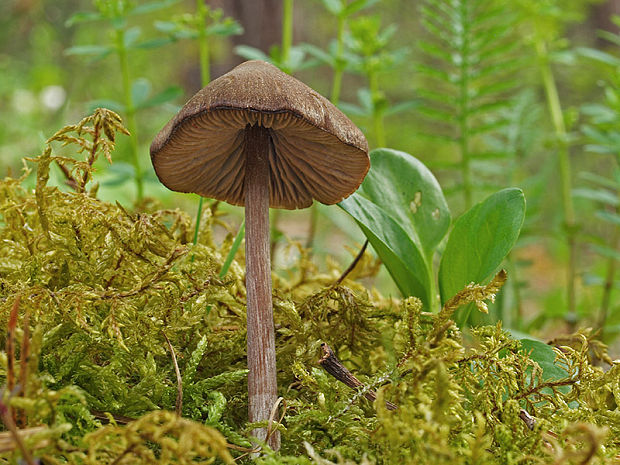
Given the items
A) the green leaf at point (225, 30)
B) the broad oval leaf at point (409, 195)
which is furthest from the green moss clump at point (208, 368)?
the green leaf at point (225, 30)

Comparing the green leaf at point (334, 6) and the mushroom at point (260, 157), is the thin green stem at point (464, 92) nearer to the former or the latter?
the green leaf at point (334, 6)

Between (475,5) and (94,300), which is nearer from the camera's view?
(94,300)

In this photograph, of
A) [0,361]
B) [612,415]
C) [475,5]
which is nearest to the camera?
[0,361]

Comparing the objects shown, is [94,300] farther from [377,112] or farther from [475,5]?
[475,5]

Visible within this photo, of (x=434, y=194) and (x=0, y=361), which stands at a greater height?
(x=434, y=194)

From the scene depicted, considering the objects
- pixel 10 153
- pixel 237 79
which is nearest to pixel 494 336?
pixel 237 79

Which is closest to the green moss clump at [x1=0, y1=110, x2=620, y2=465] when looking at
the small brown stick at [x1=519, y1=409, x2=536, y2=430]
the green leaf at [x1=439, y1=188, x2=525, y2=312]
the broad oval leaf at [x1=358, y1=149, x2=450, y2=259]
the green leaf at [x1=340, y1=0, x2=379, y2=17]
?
the small brown stick at [x1=519, y1=409, x2=536, y2=430]

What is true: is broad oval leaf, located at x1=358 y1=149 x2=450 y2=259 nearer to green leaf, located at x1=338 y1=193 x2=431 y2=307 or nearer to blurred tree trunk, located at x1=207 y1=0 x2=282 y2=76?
green leaf, located at x1=338 y1=193 x2=431 y2=307
